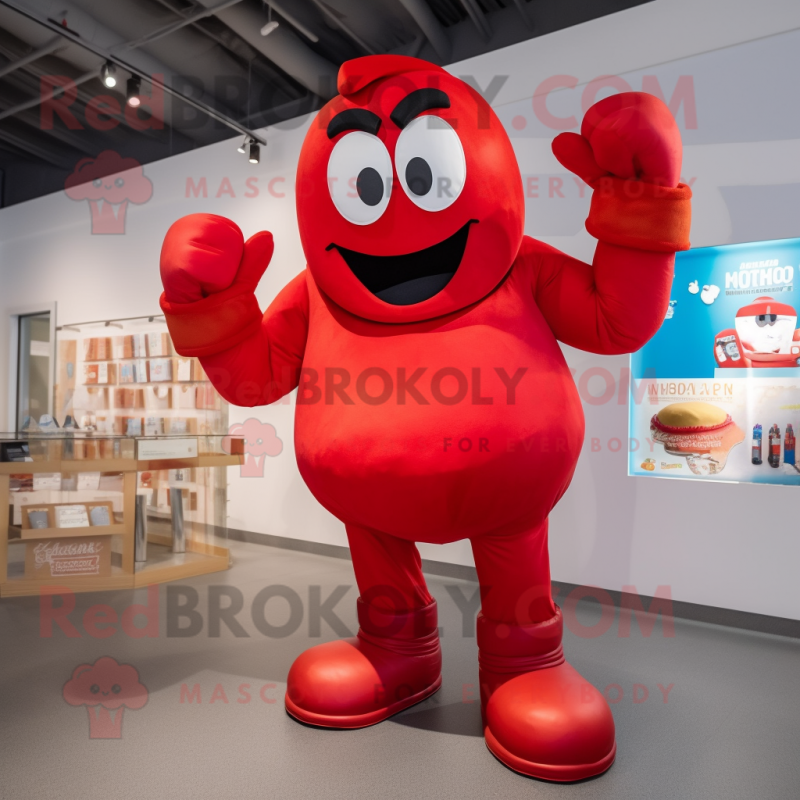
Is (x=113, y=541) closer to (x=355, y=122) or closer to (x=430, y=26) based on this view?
(x=355, y=122)

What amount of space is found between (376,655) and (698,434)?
79.7 inches

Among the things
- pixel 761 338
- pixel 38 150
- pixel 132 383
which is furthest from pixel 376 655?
pixel 38 150

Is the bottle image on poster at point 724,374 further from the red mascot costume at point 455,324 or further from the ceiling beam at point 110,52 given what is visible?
the ceiling beam at point 110,52

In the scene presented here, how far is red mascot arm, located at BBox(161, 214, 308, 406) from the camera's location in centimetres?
156

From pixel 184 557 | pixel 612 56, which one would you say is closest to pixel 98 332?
pixel 184 557

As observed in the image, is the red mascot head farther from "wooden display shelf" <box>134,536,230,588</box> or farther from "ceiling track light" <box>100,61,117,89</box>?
"ceiling track light" <box>100,61,117,89</box>

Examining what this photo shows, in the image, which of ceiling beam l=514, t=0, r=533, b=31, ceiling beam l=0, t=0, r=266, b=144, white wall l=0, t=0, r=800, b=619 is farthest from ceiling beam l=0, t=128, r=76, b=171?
ceiling beam l=514, t=0, r=533, b=31

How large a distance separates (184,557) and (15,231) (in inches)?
180

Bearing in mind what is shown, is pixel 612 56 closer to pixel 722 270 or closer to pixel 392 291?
pixel 722 270

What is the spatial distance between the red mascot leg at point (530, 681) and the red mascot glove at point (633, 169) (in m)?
0.81

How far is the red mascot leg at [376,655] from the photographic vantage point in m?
1.87

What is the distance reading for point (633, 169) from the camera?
56.4 inches

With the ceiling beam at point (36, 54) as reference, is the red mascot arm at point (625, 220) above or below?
below

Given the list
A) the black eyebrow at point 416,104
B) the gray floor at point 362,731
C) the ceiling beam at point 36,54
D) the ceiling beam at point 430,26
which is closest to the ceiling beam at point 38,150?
the ceiling beam at point 36,54
